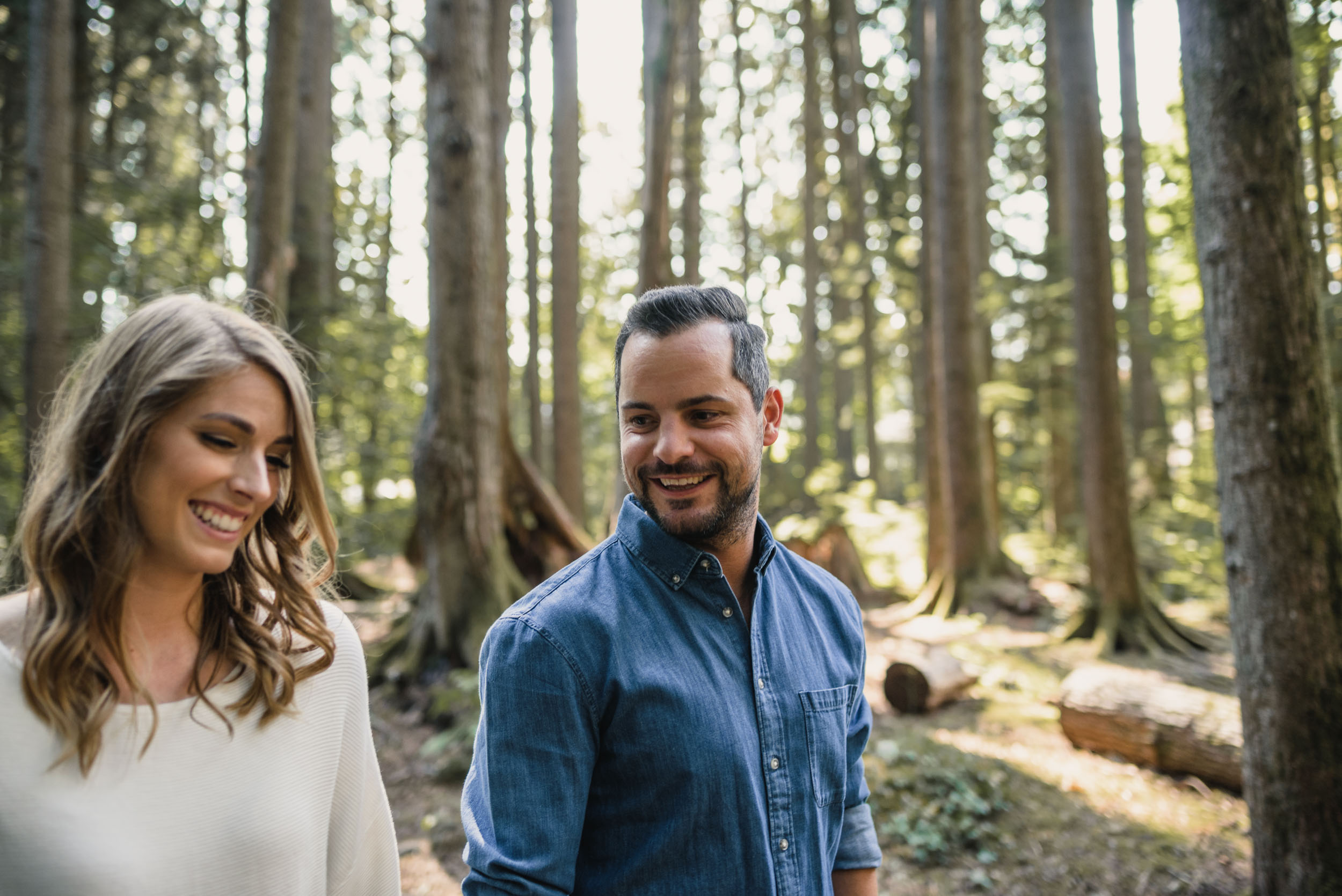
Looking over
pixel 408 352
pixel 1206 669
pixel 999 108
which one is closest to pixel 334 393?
pixel 408 352

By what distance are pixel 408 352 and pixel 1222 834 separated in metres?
13.6

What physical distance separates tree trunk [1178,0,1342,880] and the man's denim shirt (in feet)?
9.01

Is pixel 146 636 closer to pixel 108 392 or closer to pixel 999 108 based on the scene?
pixel 108 392

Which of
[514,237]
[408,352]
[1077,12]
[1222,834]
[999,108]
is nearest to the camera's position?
[1222,834]

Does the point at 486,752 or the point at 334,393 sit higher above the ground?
the point at 334,393

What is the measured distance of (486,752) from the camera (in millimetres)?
1514

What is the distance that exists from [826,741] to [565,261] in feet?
36.9

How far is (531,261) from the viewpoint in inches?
582

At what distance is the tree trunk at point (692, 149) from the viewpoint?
41.6 feet

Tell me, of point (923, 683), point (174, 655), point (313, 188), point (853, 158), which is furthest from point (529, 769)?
point (853, 158)

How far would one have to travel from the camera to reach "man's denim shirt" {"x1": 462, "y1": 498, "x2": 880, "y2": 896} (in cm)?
147

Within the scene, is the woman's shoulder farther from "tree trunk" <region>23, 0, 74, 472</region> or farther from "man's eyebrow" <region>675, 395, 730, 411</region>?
"tree trunk" <region>23, 0, 74, 472</region>

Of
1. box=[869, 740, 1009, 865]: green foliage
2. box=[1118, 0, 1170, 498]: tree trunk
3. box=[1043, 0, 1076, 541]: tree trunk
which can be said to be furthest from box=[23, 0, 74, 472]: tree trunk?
box=[1118, 0, 1170, 498]: tree trunk

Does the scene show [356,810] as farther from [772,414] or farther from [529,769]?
[772,414]
